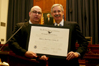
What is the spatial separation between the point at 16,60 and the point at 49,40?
0.50 metres

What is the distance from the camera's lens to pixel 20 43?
197cm

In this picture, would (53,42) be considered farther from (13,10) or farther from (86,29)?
(13,10)

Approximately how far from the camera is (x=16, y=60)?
Answer: 161 centimetres

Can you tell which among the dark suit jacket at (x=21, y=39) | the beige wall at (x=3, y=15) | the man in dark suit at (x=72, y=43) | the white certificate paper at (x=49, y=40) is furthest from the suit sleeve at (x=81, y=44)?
the beige wall at (x=3, y=15)

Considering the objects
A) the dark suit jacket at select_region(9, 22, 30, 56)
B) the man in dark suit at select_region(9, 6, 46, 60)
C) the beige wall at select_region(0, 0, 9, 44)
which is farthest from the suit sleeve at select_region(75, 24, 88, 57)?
the beige wall at select_region(0, 0, 9, 44)

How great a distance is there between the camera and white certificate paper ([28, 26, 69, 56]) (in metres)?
1.70

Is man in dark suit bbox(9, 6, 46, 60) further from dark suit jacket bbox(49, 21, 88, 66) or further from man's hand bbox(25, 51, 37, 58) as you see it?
dark suit jacket bbox(49, 21, 88, 66)

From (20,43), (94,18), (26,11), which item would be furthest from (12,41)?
(26,11)

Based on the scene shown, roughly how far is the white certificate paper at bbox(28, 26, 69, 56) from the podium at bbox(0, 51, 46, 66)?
0.57 ft

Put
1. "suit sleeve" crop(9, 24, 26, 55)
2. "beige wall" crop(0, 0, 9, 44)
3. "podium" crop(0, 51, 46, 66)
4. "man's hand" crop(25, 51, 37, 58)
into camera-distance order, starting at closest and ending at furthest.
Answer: "podium" crop(0, 51, 46, 66)
"man's hand" crop(25, 51, 37, 58)
"suit sleeve" crop(9, 24, 26, 55)
"beige wall" crop(0, 0, 9, 44)

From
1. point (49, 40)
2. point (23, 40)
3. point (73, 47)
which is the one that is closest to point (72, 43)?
point (73, 47)

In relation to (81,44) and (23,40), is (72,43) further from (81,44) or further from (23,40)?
(23,40)

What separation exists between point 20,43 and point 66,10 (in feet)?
13.8

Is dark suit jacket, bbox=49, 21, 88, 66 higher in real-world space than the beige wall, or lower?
lower
